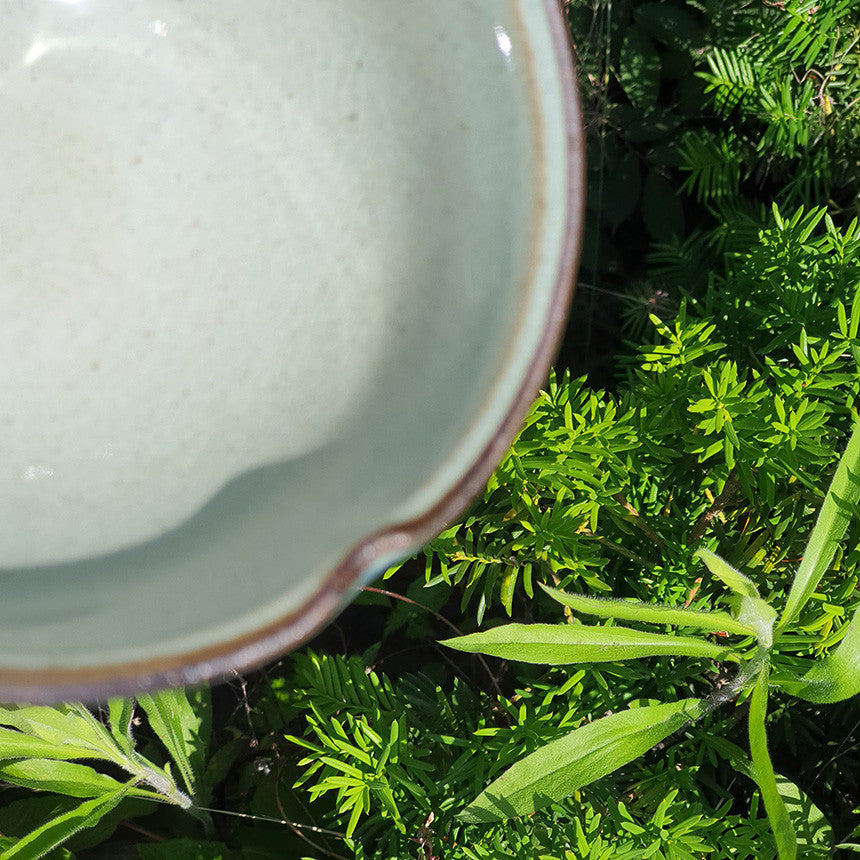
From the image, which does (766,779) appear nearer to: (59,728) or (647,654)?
(647,654)

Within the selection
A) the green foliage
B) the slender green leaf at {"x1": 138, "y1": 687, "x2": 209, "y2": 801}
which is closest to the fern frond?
the green foliage

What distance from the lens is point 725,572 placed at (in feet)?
2.34

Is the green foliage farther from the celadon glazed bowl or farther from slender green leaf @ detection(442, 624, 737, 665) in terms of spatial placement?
the celadon glazed bowl

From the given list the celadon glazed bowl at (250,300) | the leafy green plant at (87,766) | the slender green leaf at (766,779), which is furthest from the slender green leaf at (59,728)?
the slender green leaf at (766,779)

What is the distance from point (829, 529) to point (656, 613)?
180mm

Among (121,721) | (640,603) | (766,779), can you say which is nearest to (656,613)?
(640,603)

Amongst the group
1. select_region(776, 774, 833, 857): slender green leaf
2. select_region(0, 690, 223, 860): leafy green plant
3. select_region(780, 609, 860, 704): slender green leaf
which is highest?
select_region(780, 609, 860, 704): slender green leaf

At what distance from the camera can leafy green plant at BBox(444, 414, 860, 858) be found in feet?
2.49

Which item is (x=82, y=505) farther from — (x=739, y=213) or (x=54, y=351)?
(x=739, y=213)

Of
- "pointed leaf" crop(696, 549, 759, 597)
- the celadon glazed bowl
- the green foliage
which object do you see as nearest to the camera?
the celadon glazed bowl

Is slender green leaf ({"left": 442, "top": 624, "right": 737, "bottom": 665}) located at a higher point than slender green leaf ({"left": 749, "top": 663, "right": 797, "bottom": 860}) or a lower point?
higher

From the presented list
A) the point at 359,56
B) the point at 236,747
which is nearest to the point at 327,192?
the point at 359,56

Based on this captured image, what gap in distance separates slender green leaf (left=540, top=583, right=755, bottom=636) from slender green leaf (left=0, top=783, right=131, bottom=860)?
0.52 metres

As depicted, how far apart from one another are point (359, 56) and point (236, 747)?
0.87 meters
